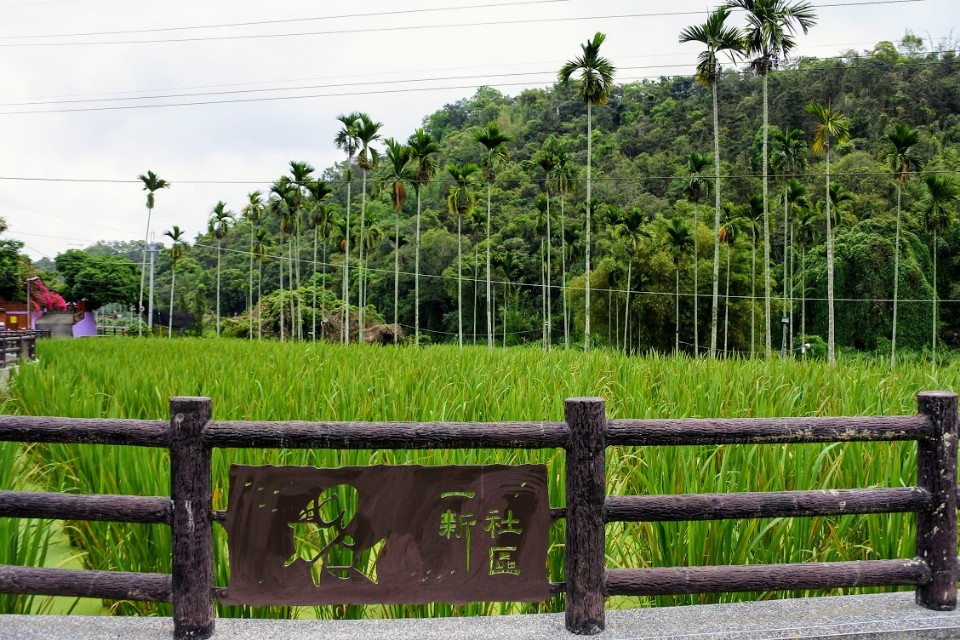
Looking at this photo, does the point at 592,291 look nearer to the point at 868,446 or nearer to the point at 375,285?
the point at 375,285

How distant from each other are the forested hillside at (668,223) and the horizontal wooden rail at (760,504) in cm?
2979

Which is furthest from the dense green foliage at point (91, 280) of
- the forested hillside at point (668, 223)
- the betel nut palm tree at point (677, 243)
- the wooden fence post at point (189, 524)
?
the wooden fence post at point (189, 524)

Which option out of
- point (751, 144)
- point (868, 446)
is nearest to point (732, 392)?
point (868, 446)

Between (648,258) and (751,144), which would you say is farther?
(751,144)

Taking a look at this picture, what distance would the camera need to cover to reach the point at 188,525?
2.44 meters

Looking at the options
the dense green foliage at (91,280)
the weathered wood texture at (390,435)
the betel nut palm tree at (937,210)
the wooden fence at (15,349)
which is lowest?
the wooden fence at (15,349)

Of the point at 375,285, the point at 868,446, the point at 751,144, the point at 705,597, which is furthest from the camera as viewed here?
the point at 375,285

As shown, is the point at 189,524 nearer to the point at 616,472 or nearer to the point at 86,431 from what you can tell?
the point at 86,431

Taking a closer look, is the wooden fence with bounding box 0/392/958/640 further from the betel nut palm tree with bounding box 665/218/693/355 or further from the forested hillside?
the betel nut palm tree with bounding box 665/218/693/355

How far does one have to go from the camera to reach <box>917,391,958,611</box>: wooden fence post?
8.80 ft

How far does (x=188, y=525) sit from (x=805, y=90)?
216ft

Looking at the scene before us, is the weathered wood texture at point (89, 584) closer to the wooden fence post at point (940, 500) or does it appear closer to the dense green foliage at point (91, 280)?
the wooden fence post at point (940, 500)

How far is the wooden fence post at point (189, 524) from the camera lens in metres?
2.45

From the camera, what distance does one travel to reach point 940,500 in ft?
8.82
